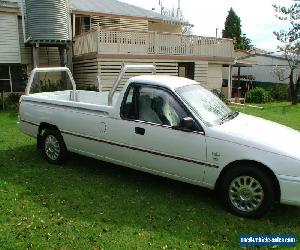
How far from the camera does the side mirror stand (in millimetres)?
5137

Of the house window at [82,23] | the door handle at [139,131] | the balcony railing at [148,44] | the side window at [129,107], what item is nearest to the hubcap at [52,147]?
the side window at [129,107]

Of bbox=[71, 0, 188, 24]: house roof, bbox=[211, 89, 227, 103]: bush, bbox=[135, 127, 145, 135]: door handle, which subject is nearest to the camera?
bbox=[135, 127, 145, 135]: door handle

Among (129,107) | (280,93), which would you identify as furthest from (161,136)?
(280,93)

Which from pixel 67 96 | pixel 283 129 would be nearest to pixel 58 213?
pixel 283 129

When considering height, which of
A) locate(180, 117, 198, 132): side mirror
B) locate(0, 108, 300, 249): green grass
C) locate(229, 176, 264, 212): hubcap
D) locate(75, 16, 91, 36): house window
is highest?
locate(75, 16, 91, 36): house window

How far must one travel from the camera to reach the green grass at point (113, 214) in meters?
4.41

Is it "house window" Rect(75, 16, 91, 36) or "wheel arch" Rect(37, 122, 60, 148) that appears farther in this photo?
"house window" Rect(75, 16, 91, 36)

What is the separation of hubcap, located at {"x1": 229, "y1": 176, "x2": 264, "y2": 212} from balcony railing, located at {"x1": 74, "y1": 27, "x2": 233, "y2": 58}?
1338 cm

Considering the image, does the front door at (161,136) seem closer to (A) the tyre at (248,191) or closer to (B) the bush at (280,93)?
(A) the tyre at (248,191)

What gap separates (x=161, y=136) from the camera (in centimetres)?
546

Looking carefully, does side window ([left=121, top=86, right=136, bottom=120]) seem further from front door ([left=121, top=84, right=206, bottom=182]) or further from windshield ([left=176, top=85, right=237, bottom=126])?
windshield ([left=176, top=85, right=237, bottom=126])

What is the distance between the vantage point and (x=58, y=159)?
7.23 metres

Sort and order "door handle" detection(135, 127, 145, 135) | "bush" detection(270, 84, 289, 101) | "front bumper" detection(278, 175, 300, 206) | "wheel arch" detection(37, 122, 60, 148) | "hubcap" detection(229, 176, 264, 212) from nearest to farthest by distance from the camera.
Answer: "front bumper" detection(278, 175, 300, 206) < "hubcap" detection(229, 176, 264, 212) < "door handle" detection(135, 127, 145, 135) < "wheel arch" detection(37, 122, 60, 148) < "bush" detection(270, 84, 289, 101)

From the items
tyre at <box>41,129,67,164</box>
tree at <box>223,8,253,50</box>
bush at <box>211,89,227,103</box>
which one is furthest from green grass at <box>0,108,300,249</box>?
tree at <box>223,8,253,50</box>
